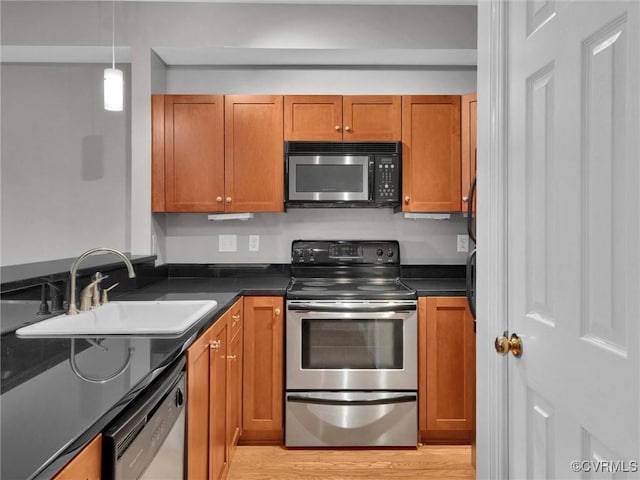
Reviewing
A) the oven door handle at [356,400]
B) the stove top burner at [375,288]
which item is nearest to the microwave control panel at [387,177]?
the stove top burner at [375,288]

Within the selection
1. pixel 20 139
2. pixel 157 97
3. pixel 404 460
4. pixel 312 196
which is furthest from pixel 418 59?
pixel 20 139

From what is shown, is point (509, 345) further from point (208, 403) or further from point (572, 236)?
point (208, 403)

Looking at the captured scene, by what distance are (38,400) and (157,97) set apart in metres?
2.31

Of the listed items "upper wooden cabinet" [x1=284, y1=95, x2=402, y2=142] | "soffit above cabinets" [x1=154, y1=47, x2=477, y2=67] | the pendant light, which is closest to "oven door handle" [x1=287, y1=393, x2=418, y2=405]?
"upper wooden cabinet" [x1=284, y1=95, x2=402, y2=142]

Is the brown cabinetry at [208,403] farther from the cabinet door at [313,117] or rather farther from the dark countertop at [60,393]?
the cabinet door at [313,117]

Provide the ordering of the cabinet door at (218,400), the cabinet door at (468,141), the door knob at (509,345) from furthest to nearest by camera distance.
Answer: the cabinet door at (468,141) < the cabinet door at (218,400) < the door knob at (509,345)

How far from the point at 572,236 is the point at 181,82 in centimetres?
283

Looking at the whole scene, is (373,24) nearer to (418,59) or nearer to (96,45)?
(418,59)

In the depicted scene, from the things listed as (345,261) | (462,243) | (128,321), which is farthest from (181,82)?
(462,243)

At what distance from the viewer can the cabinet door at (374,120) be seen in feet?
8.86

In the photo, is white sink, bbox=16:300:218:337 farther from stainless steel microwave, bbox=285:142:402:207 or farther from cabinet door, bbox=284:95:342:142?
cabinet door, bbox=284:95:342:142

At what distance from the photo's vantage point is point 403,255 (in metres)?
3.02

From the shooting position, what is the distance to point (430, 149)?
8.87ft

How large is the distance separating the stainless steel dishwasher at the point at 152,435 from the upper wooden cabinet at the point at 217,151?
1592 mm
